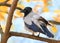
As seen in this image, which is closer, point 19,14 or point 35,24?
point 35,24

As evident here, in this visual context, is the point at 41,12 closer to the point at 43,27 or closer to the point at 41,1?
the point at 41,1

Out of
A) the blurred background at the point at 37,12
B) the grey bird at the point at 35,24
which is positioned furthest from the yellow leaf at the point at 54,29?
the grey bird at the point at 35,24

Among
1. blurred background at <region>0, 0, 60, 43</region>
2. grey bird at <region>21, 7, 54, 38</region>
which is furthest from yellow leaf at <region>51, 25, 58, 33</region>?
grey bird at <region>21, 7, 54, 38</region>

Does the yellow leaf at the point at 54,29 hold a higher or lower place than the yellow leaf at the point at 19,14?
lower

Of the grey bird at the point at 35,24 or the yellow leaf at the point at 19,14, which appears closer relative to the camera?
the grey bird at the point at 35,24

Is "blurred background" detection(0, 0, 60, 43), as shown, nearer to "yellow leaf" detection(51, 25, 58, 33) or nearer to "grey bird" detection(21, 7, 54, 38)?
"yellow leaf" detection(51, 25, 58, 33)

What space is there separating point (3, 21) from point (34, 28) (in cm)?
28

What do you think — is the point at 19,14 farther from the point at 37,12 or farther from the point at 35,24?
the point at 35,24

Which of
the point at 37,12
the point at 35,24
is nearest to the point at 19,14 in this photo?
the point at 37,12

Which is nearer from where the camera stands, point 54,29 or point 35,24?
point 35,24

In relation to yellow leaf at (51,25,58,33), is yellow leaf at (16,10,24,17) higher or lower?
higher

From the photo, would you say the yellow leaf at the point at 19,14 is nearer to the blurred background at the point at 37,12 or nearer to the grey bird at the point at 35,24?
the blurred background at the point at 37,12

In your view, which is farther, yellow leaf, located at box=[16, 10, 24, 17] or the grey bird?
yellow leaf, located at box=[16, 10, 24, 17]

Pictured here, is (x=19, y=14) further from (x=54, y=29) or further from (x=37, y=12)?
(x=54, y=29)
